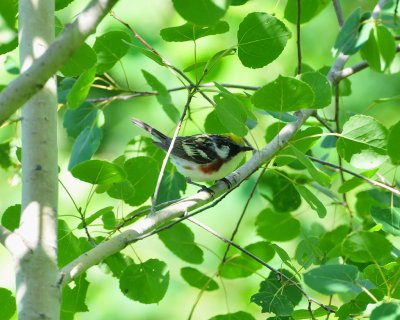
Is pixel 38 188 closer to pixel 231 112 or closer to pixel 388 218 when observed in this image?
pixel 231 112

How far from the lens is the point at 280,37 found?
1614 mm

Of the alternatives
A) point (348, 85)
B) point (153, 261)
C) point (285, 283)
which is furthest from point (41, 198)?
point (348, 85)

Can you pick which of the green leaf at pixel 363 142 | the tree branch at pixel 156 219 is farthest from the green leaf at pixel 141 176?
the green leaf at pixel 363 142

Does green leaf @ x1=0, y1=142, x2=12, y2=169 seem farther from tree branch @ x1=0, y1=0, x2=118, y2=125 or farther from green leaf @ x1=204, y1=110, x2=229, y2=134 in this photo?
tree branch @ x1=0, y1=0, x2=118, y2=125

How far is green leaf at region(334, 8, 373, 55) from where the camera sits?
5.79 ft

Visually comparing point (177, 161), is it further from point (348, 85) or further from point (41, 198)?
point (41, 198)

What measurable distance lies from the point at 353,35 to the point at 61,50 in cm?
94

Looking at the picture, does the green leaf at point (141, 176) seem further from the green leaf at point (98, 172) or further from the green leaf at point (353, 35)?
the green leaf at point (353, 35)

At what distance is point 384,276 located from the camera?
142cm

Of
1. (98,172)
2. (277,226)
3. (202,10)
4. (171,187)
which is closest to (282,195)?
(277,226)

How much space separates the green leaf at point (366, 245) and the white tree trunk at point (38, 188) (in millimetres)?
600

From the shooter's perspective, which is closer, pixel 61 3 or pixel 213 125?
pixel 61 3

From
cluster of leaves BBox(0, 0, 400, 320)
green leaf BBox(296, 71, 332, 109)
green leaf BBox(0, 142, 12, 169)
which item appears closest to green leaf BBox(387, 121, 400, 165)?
cluster of leaves BBox(0, 0, 400, 320)

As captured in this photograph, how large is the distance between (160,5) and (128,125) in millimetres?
825
